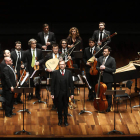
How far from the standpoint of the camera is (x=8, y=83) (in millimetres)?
6453

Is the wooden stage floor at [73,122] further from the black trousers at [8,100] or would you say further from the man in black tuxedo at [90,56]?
the man in black tuxedo at [90,56]

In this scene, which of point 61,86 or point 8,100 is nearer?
point 61,86

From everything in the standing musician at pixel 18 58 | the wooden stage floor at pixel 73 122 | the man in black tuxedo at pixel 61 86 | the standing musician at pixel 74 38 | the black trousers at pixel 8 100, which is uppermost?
the standing musician at pixel 74 38

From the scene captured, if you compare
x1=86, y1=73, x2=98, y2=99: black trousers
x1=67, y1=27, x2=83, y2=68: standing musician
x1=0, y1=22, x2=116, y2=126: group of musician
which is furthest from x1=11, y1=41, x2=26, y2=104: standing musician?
x1=86, y1=73, x2=98, y2=99: black trousers

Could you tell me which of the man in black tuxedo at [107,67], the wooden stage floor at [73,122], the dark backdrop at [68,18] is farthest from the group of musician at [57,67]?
the dark backdrop at [68,18]

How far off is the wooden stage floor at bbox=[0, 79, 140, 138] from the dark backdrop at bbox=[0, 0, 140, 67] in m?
4.57

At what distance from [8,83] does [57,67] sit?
118cm

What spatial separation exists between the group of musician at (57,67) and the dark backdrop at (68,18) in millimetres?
3236

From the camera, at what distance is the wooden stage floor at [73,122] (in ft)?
19.4

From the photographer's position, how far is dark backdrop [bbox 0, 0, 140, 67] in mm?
11227

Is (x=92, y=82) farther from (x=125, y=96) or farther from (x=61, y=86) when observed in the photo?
(x=61, y=86)

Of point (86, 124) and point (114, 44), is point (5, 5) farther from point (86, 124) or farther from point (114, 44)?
point (86, 124)

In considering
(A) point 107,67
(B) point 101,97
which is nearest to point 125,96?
(B) point 101,97

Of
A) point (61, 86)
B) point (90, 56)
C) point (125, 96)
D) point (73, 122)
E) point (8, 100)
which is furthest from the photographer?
point (90, 56)
